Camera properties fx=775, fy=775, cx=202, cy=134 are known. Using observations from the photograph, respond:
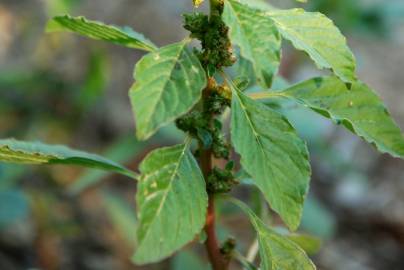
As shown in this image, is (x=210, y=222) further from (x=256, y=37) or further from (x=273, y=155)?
(x=256, y=37)

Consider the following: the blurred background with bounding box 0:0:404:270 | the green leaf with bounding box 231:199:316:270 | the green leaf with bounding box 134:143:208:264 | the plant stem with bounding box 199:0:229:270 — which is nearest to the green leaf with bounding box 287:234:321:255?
the plant stem with bounding box 199:0:229:270

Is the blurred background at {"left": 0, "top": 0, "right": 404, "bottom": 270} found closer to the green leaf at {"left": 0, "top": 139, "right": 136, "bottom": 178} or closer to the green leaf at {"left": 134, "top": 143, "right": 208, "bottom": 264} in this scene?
the green leaf at {"left": 0, "top": 139, "right": 136, "bottom": 178}

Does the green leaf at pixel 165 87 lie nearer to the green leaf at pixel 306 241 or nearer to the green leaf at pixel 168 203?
the green leaf at pixel 168 203

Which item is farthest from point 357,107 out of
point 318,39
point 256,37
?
point 256,37

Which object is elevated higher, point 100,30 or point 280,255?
point 100,30

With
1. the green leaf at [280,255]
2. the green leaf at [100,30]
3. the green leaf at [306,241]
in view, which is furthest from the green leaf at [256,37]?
the green leaf at [306,241]

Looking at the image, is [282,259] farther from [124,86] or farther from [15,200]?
[124,86]

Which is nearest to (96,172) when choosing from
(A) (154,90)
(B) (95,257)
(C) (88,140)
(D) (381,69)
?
(B) (95,257)
